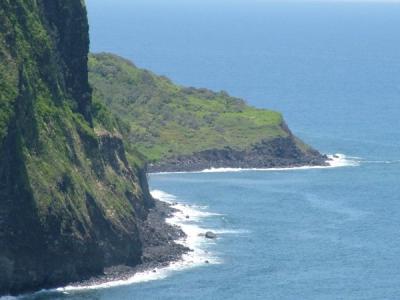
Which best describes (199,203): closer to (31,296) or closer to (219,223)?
(219,223)

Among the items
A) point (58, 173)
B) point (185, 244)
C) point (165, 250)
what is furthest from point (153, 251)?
point (58, 173)

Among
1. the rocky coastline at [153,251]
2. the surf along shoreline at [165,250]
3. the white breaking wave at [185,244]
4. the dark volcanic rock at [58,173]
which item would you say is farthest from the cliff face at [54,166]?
the white breaking wave at [185,244]

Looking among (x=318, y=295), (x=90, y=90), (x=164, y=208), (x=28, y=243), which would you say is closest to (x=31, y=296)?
(x=28, y=243)

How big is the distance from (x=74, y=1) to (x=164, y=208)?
2826cm

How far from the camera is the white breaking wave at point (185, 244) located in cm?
14811

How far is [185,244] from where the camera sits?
164250 mm

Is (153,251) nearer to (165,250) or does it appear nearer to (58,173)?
(165,250)

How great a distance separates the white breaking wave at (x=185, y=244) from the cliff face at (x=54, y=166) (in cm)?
248

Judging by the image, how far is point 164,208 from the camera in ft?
604

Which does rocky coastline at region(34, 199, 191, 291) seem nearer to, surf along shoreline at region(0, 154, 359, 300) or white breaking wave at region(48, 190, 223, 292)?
surf along shoreline at region(0, 154, 359, 300)

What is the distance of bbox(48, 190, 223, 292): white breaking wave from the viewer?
148 meters

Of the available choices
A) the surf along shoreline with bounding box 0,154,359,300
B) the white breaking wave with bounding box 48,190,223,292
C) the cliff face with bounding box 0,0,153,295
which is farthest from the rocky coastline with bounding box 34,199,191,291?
the cliff face with bounding box 0,0,153,295

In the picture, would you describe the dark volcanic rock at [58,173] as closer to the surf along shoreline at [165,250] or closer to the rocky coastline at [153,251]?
the rocky coastline at [153,251]

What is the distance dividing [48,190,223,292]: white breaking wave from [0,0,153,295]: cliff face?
2482 mm
